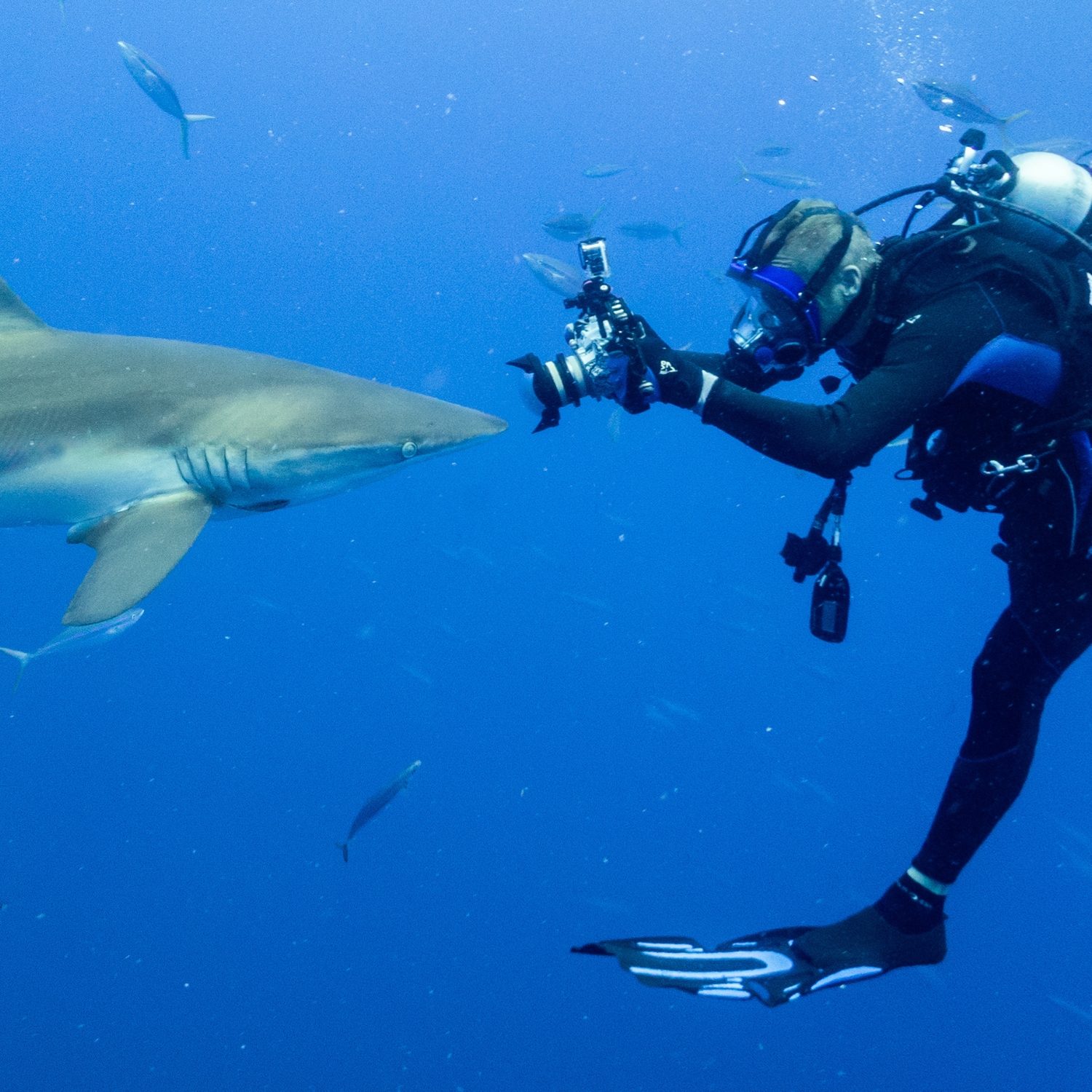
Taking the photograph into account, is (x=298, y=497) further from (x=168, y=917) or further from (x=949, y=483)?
(x=168, y=917)

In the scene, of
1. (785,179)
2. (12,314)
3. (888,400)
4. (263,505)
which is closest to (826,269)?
(888,400)

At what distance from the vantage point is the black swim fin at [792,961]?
9.73 ft

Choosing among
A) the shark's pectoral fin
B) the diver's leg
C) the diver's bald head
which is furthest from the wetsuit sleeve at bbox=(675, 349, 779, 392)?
the shark's pectoral fin

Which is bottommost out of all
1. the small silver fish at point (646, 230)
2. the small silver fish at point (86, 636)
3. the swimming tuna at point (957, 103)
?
the small silver fish at point (86, 636)

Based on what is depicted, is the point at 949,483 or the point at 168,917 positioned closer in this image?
the point at 949,483

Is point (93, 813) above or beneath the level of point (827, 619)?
beneath

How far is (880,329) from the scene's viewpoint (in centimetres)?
261

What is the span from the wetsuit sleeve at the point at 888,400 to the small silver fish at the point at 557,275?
5.52 metres

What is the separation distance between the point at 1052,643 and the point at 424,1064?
8367 mm

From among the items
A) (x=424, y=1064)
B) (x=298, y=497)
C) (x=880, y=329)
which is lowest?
(x=424, y=1064)

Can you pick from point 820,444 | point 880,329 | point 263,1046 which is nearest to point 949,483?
point 880,329

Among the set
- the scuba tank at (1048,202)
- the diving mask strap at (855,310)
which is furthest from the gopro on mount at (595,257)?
the scuba tank at (1048,202)

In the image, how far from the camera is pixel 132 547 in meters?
2.52

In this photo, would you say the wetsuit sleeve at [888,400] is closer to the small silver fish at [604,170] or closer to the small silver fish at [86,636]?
the small silver fish at [86,636]
